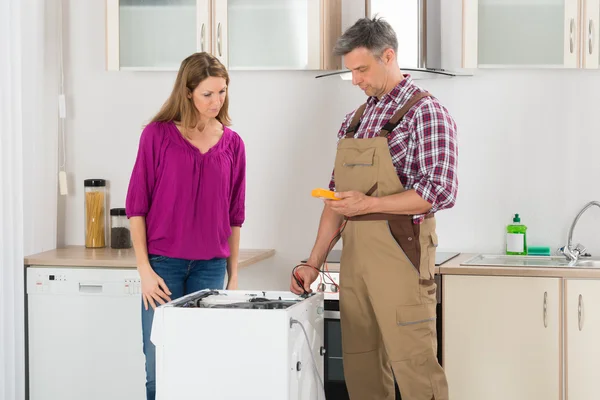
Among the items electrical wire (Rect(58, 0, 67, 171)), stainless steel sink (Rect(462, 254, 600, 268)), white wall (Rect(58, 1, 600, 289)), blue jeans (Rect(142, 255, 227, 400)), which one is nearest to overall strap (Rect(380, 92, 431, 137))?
blue jeans (Rect(142, 255, 227, 400))

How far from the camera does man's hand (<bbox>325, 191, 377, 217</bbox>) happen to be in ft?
7.52

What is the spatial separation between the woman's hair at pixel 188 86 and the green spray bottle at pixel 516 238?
4.73 ft

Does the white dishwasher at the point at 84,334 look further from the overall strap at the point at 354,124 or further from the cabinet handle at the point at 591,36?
the cabinet handle at the point at 591,36

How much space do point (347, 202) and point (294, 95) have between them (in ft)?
4.34

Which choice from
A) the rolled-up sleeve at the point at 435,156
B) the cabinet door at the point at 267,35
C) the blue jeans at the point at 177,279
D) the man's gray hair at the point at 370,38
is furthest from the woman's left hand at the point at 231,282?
the cabinet door at the point at 267,35

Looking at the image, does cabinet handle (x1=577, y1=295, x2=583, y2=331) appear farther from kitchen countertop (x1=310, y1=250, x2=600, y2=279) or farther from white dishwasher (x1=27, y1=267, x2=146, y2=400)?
white dishwasher (x1=27, y1=267, x2=146, y2=400)

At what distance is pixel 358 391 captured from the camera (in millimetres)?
2424

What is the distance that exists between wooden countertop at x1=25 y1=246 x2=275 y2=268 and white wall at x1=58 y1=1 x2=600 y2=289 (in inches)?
9.2

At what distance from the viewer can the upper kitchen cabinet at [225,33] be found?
10.6 feet

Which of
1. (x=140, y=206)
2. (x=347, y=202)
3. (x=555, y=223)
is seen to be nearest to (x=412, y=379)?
(x=347, y=202)

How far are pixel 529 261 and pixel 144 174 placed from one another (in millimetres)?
1570

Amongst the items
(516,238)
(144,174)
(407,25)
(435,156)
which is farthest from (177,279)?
(516,238)

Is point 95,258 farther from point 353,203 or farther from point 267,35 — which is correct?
point 353,203

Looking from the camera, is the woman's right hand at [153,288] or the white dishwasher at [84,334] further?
the white dishwasher at [84,334]
